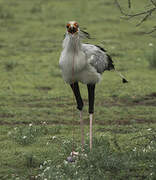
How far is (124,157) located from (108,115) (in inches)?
110

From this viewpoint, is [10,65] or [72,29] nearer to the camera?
[72,29]

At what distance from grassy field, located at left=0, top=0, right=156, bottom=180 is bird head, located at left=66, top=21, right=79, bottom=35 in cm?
71

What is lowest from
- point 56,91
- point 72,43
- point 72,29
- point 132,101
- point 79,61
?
point 132,101

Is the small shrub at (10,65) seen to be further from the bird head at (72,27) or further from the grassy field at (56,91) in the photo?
the bird head at (72,27)

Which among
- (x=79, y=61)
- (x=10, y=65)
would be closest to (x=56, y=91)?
(x=10, y=65)

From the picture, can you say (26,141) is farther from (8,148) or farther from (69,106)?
(69,106)

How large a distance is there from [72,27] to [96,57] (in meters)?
0.74

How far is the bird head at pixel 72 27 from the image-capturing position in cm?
561

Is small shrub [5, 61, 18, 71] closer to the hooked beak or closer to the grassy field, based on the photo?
the grassy field

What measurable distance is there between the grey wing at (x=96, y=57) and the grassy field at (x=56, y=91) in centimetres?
16

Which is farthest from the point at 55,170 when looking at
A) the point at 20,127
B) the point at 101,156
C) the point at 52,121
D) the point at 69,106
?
the point at 69,106

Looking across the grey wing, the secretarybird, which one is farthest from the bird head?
the grey wing

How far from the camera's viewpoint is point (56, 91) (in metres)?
10.0

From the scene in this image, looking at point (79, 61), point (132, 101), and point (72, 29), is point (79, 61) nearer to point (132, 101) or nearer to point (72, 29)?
point (72, 29)
